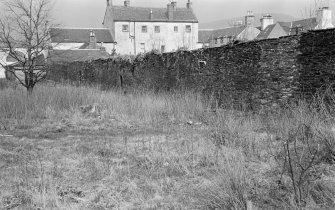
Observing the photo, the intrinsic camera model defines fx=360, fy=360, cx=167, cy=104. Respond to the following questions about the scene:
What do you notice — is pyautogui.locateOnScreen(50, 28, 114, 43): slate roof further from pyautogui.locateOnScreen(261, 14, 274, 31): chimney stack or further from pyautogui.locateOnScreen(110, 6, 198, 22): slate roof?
pyautogui.locateOnScreen(261, 14, 274, 31): chimney stack

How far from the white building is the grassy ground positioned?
4536 cm

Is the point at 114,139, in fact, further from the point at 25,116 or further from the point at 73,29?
the point at 73,29

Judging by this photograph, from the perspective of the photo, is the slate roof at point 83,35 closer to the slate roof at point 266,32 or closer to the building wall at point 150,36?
the building wall at point 150,36

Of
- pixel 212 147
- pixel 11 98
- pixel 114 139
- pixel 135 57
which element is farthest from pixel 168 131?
pixel 135 57

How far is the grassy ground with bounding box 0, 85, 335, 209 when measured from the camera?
11.4ft

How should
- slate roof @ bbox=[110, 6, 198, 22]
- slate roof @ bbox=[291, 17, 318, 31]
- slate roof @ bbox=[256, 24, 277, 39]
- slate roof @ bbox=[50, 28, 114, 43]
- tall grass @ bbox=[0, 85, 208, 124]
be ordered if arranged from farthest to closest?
slate roof @ bbox=[110, 6, 198, 22] → slate roof @ bbox=[50, 28, 114, 43] → slate roof @ bbox=[256, 24, 277, 39] → slate roof @ bbox=[291, 17, 318, 31] → tall grass @ bbox=[0, 85, 208, 124]

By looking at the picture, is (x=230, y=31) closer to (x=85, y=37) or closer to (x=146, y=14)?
(x=146, y=14)

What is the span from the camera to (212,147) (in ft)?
18.0

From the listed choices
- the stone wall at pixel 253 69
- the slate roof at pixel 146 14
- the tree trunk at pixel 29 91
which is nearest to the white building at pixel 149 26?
the slate roof at pixel 146 14

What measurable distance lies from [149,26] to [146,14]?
76.7 inches

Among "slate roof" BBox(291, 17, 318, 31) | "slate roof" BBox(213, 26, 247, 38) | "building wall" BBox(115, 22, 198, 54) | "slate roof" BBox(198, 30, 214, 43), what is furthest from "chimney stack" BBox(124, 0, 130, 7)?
"slate roof" BBox(291, 17, 318, 31)

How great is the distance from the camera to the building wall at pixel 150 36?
173ft

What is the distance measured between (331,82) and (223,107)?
3530mm

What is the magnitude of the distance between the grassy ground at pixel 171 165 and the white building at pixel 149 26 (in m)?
45.4
